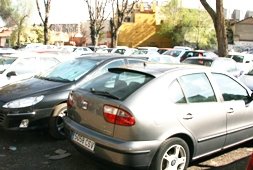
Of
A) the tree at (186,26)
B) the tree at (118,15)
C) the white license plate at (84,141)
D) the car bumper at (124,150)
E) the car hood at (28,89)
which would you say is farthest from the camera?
the tree at (186,26)

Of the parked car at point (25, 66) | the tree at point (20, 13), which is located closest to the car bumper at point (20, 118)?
the parked car at point (25, 66)

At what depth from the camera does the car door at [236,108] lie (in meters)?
5.48

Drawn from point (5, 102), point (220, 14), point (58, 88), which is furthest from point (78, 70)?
point (220, 14)

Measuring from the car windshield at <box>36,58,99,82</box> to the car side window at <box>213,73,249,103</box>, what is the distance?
8.02ft

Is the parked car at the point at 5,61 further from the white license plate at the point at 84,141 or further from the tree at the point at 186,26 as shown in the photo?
the tree at the point at 186,26

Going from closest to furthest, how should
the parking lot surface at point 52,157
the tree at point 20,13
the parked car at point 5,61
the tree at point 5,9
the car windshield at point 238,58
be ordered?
the parking lot surface at point 52,157, the parked car at point 5,61, the car windshield at point 238,58, the tree at point 5,9, the tree at point 20,13

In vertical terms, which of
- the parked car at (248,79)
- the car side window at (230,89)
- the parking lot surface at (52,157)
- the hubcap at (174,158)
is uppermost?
the car side window at (230,89)

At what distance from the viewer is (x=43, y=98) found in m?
6.22

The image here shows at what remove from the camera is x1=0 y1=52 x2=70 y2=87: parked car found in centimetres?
958

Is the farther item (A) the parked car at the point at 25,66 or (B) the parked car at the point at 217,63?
(B) the parked car at the point at 217,63

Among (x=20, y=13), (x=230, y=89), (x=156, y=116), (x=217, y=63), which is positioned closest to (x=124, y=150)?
(x=156, y=116)

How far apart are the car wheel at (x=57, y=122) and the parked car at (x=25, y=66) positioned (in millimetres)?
3279

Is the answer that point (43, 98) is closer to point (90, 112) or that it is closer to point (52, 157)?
point (52, 157)

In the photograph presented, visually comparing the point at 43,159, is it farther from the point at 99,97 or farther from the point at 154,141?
the point at 154,141
